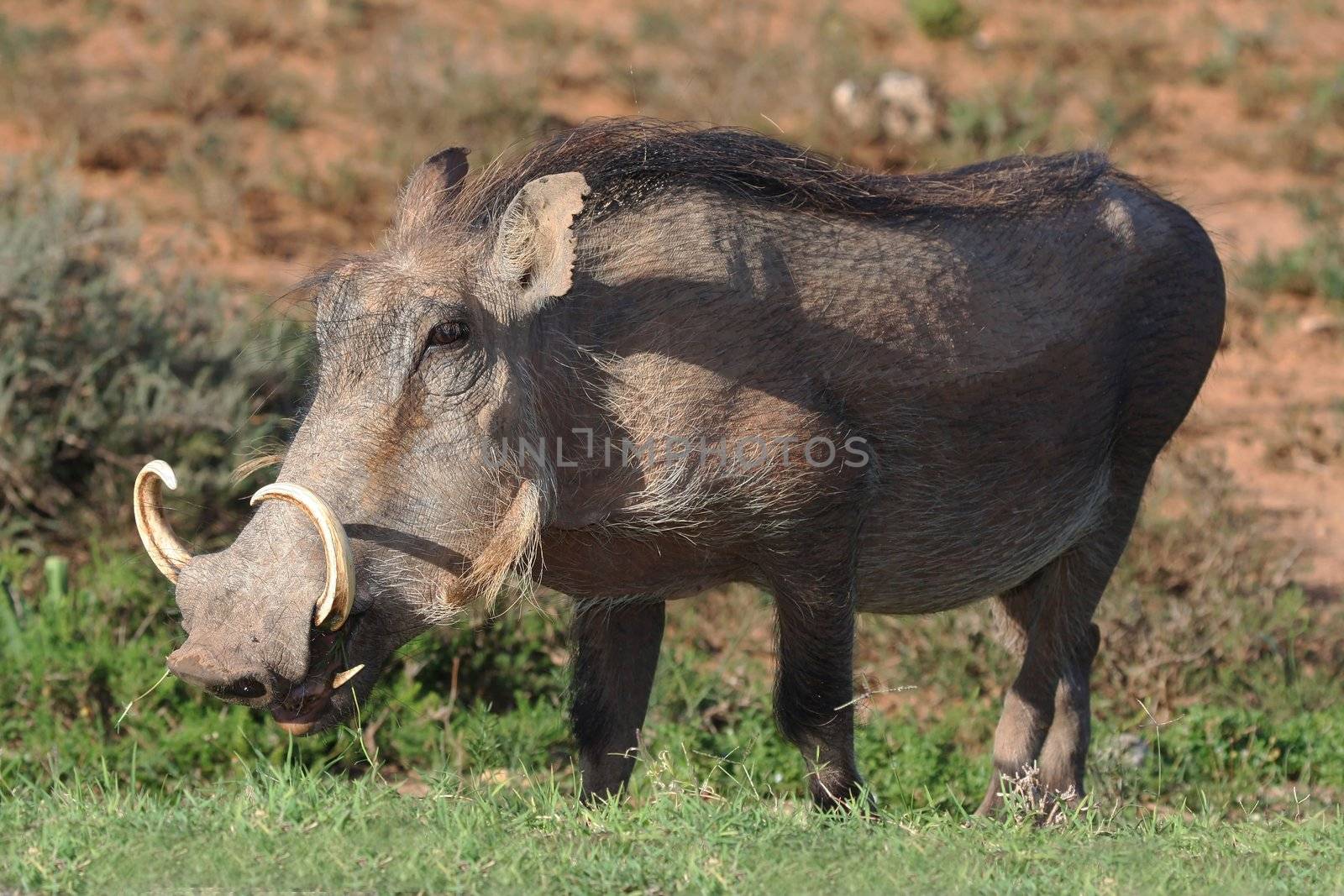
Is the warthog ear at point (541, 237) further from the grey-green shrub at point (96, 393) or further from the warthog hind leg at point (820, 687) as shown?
the grey-green shrub at point (96, 393)

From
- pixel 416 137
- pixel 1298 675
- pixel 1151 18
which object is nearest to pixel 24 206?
pixel 416 137

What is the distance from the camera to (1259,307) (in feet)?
31.1

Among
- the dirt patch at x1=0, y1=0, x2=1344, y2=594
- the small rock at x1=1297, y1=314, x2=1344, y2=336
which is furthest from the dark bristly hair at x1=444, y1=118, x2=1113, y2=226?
the small rock at x1=1297, y1=314, x2=1344, y2=336

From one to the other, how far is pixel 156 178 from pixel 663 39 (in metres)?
3.71

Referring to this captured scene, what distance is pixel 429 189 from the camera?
3.99m

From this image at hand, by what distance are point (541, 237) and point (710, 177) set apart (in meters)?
0.53

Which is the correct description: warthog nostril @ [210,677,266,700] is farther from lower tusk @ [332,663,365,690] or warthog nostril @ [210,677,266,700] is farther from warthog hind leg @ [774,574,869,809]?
warthog hind leg @ [774,574,869,809]

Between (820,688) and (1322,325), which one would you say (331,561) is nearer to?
(820,688)

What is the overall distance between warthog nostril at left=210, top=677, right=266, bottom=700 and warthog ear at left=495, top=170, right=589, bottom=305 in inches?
40.2

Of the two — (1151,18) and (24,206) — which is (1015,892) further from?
(1151,18)

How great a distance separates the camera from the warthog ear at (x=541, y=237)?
11.8 feet

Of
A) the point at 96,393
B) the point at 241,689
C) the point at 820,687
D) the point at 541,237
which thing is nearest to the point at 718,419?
the point at 541,237

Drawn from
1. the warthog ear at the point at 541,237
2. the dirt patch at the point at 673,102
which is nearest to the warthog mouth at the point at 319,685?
the warthog ear at the point at 541,237

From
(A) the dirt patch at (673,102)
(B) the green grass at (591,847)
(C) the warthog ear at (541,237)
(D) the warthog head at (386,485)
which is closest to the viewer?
(B) the green grass at (591,847)
